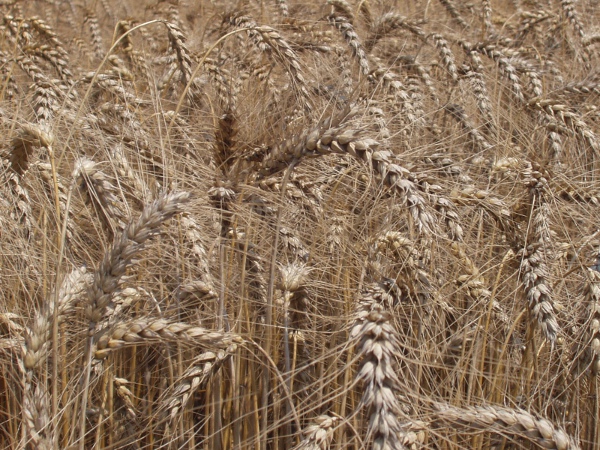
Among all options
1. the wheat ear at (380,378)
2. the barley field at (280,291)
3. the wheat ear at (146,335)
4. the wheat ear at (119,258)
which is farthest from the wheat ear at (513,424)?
the wheat ear at (119,258)

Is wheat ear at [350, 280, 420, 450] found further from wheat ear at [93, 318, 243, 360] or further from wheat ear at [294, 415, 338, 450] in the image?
wheat ear at [93, 318, 243, 360]

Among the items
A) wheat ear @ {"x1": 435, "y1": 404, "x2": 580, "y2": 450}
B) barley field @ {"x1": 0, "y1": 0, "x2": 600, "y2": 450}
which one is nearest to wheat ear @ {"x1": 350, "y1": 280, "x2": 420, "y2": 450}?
Result: barley field @ {"x1": 0, "y1": 0, "x2": 600, "y2": 450}

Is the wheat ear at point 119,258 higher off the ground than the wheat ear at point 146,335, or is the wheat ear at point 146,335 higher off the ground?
the wheat ear at point 119,258

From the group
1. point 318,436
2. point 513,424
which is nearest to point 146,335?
point 318,436

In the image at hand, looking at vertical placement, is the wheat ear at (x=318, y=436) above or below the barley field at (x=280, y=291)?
below

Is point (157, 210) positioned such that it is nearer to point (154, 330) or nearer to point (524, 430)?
point (154, 330)

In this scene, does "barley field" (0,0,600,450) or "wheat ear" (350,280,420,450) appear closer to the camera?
"wheat ear" (350,280,420,450)

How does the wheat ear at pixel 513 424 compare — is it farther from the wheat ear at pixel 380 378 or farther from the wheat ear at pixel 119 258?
the wheat ear at pixel 119 258

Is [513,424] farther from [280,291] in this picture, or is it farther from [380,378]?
[280,291]

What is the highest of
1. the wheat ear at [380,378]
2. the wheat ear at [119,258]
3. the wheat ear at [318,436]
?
the wheat ear at [119,258]

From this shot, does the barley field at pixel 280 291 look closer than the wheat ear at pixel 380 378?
No

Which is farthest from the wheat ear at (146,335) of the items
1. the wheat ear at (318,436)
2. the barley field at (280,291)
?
the wheat ear at (318,436)

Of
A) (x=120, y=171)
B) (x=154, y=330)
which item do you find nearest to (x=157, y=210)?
(x=154, y=330)

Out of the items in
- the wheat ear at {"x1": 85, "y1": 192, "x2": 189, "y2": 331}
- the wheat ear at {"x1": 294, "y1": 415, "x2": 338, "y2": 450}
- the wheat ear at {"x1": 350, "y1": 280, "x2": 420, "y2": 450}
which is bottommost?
the wheat ear at {"x1": 294, "y1": 415, "x2": 338, "y2": 450}
